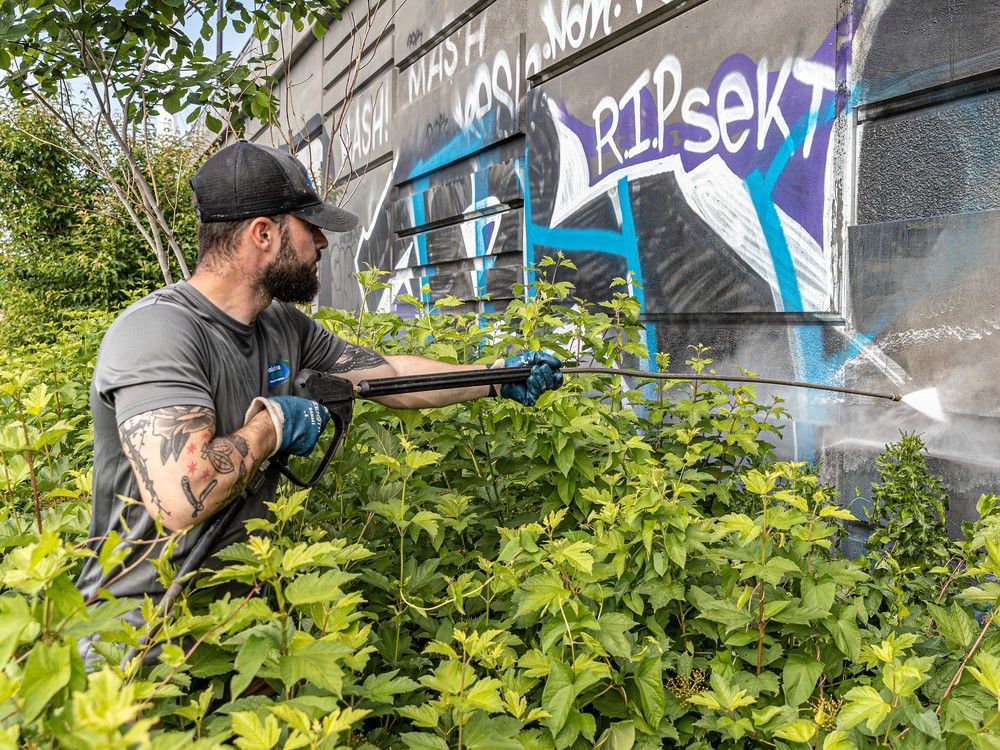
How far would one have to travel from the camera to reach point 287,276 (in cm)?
266

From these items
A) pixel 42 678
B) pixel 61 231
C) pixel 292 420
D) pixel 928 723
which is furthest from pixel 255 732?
pixel 61 231

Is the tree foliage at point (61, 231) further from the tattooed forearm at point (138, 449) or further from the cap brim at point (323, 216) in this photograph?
the tattooed forearm at point (138, 449)

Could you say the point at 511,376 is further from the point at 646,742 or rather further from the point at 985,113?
the point at 985,113

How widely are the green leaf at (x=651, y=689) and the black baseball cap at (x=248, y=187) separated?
1.70 m

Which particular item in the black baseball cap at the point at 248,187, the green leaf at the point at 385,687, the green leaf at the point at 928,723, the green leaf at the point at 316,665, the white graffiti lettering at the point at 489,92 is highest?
the white graffiti lettering at the point at 489,92

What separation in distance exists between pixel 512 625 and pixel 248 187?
1578 millimetres

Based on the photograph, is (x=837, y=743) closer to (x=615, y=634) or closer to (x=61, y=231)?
(x=615, y=634)

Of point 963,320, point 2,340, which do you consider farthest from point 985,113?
point 2,340

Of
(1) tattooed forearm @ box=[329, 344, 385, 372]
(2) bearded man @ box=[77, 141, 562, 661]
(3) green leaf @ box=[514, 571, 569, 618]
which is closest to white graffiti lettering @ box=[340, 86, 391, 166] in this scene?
(1) tattooed forearm @ box=[329, 344, 385, 372]

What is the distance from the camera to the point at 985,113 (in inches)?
130

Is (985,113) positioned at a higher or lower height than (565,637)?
higher

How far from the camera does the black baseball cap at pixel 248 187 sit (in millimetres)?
2598

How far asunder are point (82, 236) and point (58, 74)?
23.9ft

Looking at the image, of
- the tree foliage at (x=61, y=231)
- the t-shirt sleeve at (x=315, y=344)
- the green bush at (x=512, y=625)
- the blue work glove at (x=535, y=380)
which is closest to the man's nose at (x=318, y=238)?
the t-shirt sleeve at (x=315, y=344)
